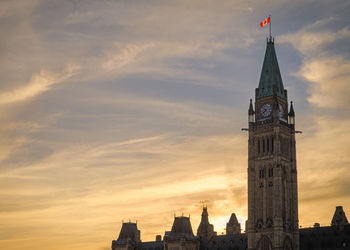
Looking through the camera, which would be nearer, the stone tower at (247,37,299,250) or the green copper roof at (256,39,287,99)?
the stone tower at (247,37,299,250)

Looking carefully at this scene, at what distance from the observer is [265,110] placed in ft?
585

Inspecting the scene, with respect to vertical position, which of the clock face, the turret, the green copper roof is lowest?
the turret

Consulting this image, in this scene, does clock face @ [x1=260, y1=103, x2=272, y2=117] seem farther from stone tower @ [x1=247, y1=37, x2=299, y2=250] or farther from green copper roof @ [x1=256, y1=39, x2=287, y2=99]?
green copper roof @ [x1=256, y1=39, x2=287, y2=99]

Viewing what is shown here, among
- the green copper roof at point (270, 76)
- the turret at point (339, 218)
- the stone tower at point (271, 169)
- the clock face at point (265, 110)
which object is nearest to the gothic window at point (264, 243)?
the stone tower at point (271, 169)

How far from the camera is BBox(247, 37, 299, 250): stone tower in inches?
6545

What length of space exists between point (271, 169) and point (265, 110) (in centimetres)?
1755

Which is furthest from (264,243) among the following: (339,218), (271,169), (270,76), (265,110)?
(270,76)

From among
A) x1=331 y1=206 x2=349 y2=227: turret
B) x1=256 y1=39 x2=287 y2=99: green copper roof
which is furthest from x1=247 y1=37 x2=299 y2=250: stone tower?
x1=331 y1=206 x2=349 y2=227: turret

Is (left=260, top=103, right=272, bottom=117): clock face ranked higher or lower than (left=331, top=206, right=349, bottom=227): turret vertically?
higher

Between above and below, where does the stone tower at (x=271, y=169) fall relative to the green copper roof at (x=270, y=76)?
below

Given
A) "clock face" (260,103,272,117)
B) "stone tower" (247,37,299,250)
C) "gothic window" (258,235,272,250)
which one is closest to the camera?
"gothic window" (258,235,272,250)

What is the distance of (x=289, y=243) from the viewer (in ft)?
545

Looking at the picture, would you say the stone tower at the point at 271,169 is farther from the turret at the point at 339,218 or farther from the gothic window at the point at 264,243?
the turret at the point at 339,218

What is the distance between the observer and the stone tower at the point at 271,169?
166250 mm
